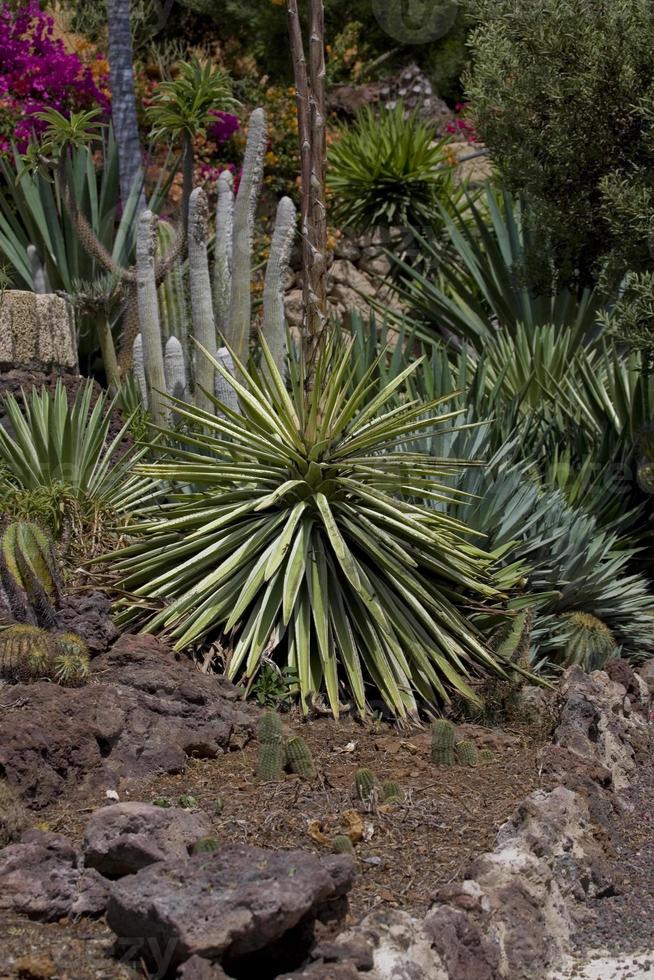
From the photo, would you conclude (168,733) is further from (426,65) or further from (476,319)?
(426,65)

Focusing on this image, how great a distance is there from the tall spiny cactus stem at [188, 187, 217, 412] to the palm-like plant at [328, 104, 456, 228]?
5367mm

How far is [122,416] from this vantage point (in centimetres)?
792

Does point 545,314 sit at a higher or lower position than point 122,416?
higher

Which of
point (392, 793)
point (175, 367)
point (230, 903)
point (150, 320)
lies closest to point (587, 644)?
point (392, 793)

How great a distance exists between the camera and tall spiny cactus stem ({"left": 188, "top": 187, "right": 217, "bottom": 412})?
699 centimetres

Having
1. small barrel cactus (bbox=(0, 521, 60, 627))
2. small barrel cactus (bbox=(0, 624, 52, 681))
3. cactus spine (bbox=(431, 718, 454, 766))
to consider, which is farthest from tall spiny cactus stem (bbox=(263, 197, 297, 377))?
cactus spine (bbox=(431, 718, 454, 766))

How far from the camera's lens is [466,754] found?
190 inches

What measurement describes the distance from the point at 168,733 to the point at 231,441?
1991mm

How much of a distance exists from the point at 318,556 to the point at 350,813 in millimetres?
1734

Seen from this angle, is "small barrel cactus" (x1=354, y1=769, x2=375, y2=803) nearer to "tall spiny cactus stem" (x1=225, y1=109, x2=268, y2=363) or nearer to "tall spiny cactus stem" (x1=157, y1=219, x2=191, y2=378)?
"tall spiny cactus stem" (x1=225, y1=109, x2=268, y2=363)

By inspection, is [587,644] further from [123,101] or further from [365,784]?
[123,101]

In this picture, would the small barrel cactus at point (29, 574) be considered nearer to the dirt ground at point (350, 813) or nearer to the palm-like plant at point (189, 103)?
the dirt ground at point (350, 813)

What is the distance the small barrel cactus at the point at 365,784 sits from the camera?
4.24 metres

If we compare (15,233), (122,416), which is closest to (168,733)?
(122,416)
